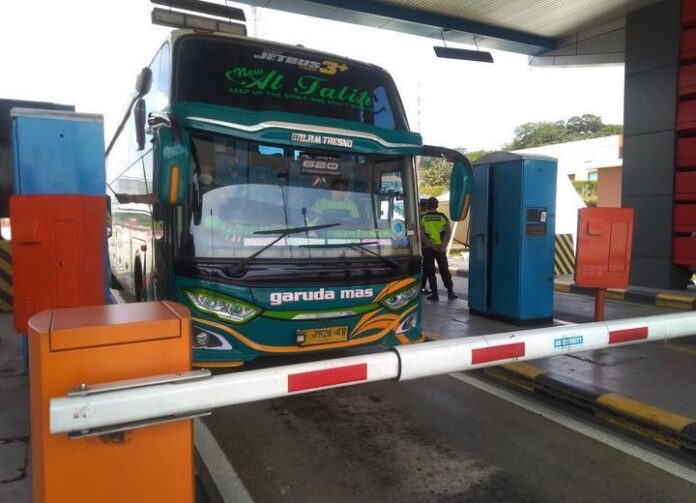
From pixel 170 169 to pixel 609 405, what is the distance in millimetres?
4057

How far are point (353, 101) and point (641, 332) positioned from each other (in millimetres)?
3343

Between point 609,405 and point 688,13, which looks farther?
point 688,13

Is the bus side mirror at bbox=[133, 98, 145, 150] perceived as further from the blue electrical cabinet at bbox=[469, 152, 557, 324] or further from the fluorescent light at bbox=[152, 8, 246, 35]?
the blue electrical cabinet at bbox=[469, 152, 557, 324]

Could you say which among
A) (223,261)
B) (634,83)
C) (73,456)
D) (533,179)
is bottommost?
(73,456)

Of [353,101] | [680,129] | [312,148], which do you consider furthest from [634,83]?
[312,148]

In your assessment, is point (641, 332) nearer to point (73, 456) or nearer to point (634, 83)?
point (73, 456)

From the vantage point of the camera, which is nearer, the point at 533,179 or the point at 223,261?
the point at 223,261

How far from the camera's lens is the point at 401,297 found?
17.0 feet

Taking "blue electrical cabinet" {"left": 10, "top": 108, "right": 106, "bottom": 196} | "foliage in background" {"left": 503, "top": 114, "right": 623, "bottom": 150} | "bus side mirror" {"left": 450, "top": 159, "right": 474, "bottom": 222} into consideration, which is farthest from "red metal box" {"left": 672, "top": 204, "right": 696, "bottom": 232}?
"foliage in background" {"left": 503, "top": 114, "right": 623, "bottom": 150}

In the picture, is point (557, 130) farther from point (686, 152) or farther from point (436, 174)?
point (686, 152)

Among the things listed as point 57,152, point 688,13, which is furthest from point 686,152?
point 57,152

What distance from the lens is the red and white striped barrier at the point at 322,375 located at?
190 centimetres

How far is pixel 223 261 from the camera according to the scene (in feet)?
14.6

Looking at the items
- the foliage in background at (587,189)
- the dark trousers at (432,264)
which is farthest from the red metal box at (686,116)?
the foliage in background at (587,189)
